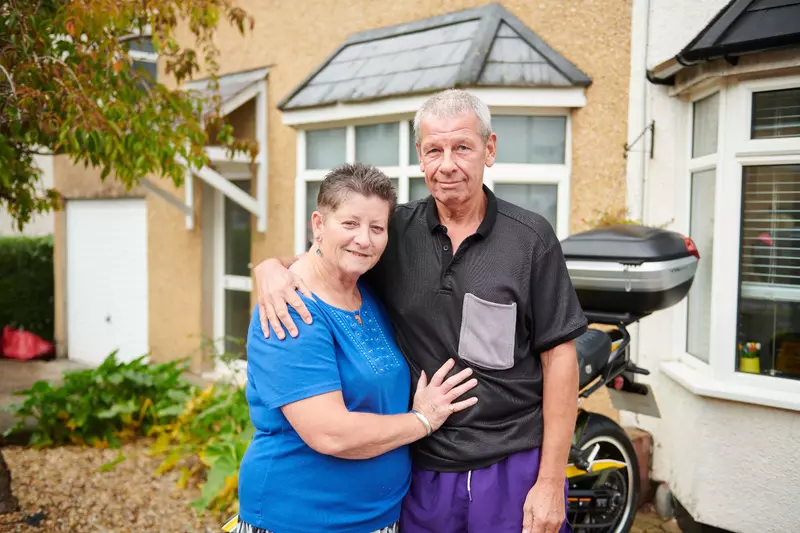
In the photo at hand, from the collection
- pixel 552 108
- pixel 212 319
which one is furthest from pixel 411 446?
pixel 212 319

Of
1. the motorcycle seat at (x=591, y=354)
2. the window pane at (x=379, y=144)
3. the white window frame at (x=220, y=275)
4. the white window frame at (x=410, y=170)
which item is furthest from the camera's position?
the white window frame at (x=220, y=275)

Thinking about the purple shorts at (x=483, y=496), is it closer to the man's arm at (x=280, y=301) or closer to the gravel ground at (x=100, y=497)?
the man's arm at (x=280, y=301)

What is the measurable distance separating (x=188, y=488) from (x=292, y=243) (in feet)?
9.03

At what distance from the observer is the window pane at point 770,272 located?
3783 millimetres

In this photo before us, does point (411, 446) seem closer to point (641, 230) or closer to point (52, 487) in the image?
point (641, 230)

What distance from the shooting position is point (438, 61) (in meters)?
5.11

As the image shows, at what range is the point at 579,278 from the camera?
10.6ft

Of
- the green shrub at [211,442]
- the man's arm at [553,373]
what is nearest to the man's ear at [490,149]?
the man's arm at [553,373]

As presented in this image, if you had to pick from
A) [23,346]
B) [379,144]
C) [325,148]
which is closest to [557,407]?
[379,144]

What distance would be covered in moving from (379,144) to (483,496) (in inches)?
162

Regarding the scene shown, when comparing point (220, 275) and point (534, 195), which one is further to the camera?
point (220, 275)

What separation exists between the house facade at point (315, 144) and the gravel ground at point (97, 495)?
150cm

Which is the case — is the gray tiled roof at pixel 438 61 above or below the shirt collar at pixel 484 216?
above

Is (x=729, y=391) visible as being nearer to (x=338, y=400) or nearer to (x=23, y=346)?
(x=338, y=400)
